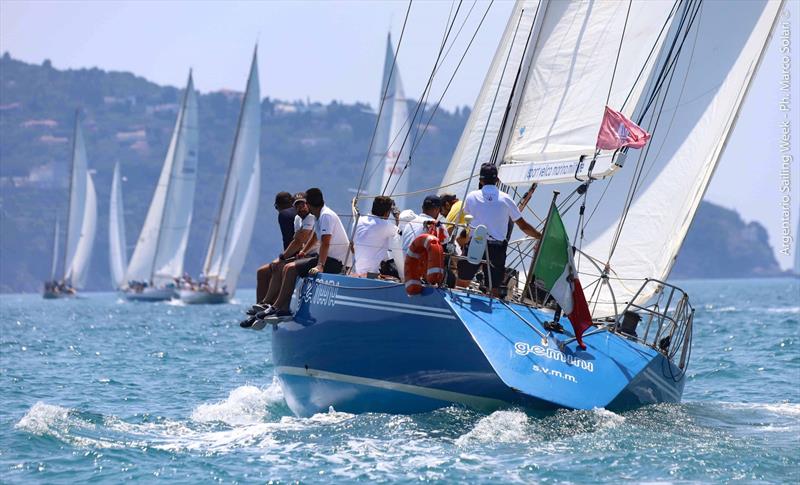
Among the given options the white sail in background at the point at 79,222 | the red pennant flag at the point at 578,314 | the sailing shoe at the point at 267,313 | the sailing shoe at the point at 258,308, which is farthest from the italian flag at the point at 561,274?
the white sail in background at the point at 79,222

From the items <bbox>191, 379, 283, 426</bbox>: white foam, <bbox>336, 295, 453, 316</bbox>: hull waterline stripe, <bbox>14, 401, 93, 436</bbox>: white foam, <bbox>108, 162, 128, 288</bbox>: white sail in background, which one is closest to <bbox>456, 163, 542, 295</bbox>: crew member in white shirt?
<bbox>336, 295, 453, 316</bbox>: hull waterline stripe

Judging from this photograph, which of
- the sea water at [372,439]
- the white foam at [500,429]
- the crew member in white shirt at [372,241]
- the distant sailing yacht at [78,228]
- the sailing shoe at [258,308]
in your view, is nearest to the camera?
the sea water at [372,439]

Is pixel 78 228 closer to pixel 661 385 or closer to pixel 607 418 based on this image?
pixel 661 385

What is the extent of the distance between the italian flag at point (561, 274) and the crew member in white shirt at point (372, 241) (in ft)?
4.86

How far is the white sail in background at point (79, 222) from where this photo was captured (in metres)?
66.4

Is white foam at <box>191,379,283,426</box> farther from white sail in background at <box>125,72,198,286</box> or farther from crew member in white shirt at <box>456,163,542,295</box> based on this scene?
white sail in background at <box>125,72,198,286</box>

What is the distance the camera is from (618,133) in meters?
9.73

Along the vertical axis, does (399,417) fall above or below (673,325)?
below

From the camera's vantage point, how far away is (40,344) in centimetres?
2280

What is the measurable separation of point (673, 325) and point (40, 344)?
14.6 metres

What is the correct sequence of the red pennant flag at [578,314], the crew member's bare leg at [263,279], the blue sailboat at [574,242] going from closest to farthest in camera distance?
the blue sailboat at [574,242] → the red pennant flag at [578,314] → the crew member's bare leg at [263,279]

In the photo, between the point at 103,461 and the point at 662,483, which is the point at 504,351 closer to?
the point at 662,483

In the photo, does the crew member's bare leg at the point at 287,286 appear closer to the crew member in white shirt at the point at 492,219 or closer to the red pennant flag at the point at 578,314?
the crew member in white shirt at the point at 492,219

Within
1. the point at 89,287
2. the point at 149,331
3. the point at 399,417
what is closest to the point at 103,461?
the point at 399,417
